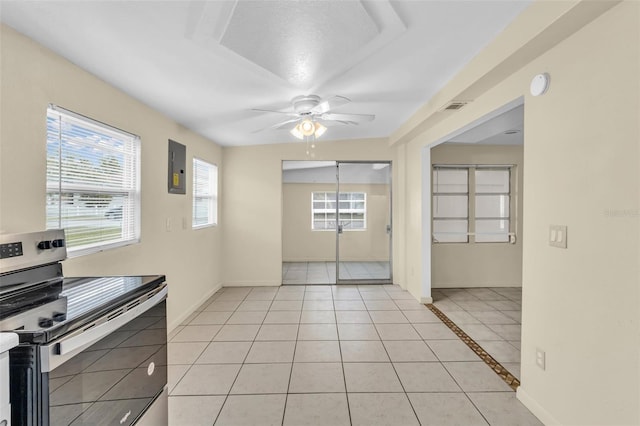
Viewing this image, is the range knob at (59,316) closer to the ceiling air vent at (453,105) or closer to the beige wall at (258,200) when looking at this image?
the ceiling air vent at (453,105)

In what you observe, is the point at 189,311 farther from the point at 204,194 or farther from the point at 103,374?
the point at 103,374

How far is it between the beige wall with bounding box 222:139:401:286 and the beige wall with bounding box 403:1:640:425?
3110 millimetres

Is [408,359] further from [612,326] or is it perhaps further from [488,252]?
[488,252]

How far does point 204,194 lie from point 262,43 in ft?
10.3

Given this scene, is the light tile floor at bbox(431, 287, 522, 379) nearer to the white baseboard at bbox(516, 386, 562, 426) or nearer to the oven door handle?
the white baseboard at bbox(516, 386, 562, 426)

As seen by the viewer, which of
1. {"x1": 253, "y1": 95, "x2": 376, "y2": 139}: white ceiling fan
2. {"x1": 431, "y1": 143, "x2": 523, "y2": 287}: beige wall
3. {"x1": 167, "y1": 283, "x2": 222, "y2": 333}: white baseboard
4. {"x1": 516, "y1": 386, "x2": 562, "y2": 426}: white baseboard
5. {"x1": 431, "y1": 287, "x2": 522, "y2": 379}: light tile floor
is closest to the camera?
{"x1": 516, "y1": 386, "x2": 562, "y2": 426}: white baseboard

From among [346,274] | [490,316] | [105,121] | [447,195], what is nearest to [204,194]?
[105,121]

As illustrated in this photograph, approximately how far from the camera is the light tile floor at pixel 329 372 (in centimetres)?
205

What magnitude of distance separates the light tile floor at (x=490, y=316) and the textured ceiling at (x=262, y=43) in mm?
2523

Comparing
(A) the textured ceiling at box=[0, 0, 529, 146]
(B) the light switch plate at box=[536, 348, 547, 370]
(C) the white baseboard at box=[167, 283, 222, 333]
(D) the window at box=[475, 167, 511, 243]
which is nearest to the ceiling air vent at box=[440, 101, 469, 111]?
(A) the textured ceiling at box=[0, 0, 529, 146]

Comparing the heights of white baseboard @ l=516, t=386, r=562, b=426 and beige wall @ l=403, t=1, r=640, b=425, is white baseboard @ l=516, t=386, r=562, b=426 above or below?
below

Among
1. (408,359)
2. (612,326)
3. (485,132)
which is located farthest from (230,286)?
(612,326)

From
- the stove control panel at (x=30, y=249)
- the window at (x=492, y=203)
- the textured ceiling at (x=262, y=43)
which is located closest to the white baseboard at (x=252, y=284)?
the textured ceiling at (x=262, y=43)

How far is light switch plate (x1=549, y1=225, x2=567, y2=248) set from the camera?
69.7 inches
